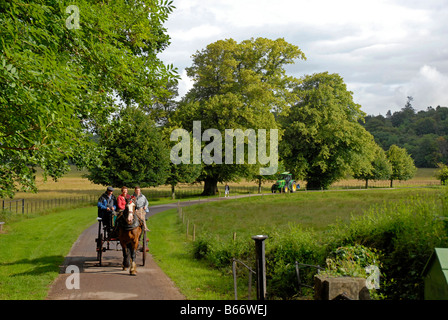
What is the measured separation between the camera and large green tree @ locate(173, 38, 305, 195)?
45125 millimetres

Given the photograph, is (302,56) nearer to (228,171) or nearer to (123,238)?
(228,171)

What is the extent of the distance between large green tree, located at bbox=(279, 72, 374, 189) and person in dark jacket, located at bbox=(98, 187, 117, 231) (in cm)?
4146

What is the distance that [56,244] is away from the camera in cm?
1778

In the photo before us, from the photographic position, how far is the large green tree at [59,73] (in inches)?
304

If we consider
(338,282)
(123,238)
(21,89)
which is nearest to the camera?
(338,282)

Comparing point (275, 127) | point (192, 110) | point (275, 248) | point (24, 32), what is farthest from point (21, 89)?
point (275, 127)

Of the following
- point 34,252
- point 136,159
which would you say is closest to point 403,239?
point 34,252

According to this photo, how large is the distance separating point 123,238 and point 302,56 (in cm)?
4385

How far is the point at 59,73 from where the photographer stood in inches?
316

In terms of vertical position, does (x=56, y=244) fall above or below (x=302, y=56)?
below

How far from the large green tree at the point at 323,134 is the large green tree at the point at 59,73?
4036 centimetres

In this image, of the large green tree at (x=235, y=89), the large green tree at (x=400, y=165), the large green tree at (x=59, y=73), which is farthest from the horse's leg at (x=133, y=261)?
the large green tree at (x=400, y=165)

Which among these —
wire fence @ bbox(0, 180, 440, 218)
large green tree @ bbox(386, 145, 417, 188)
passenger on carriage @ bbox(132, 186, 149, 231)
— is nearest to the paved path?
passenger on carriage @ bbox(132, 186, 149, 231)

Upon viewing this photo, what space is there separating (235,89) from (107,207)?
35212 mm
